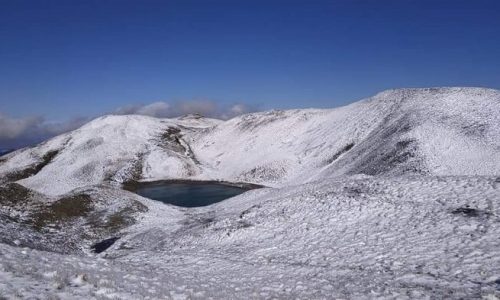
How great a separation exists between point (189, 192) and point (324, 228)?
46.3 m

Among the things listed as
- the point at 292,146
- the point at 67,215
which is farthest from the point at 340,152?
the point at 67,215

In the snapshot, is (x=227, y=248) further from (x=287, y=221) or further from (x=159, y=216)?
(x=159, y=216)

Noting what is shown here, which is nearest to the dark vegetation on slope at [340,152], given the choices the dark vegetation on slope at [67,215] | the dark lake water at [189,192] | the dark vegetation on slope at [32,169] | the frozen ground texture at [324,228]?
the frozen ground texture at [324,228]

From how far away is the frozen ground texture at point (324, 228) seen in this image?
14.2m

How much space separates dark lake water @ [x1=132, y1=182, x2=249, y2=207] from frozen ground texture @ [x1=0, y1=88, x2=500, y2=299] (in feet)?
26.6

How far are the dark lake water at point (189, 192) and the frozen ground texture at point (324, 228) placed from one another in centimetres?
810

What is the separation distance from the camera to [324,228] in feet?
78.1

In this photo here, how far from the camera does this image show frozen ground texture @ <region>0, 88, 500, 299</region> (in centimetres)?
1419

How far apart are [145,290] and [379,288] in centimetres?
794

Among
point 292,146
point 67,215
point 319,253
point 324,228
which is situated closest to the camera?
point 319,253

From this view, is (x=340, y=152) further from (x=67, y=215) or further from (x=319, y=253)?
(x=319, y=253)

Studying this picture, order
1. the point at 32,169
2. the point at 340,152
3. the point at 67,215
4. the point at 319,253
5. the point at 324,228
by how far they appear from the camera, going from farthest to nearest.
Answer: the point at 32,169
the point at 340,152
the point at 67,215
the point at 324,228
the point at 319,253

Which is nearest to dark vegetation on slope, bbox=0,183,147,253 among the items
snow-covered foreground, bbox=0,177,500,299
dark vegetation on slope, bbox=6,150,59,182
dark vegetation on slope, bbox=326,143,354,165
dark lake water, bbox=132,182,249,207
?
snow-covered foreground, bbox=0,177,500,299

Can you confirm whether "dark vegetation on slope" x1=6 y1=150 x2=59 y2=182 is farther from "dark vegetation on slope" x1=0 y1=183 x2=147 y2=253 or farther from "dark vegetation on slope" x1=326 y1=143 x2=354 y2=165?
"dark vegetation on slope" x1=326 y1=143 x2=354 y2=165
